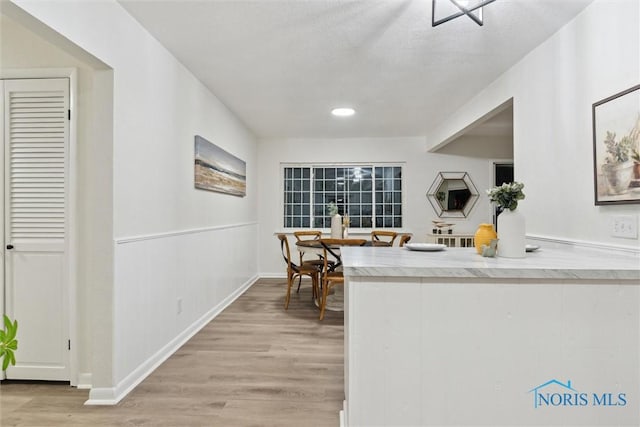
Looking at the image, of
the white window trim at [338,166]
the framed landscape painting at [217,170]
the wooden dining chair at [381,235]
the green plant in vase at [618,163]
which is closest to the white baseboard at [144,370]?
the framed landscape painting at [217,170]

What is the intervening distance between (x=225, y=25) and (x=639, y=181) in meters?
2.54

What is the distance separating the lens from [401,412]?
4.83 feet

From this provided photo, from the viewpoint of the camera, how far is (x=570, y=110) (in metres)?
2.26

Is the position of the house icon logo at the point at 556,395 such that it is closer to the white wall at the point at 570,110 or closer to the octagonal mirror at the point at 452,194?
the white wall at the point at 570,110

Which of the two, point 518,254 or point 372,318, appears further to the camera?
point 518,254

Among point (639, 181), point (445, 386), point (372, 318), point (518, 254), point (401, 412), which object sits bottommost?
point (401, 412)

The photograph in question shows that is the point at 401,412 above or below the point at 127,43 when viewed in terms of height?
below

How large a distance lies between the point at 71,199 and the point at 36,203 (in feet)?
1.01

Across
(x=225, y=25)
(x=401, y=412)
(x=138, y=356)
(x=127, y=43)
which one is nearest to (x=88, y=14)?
(x=127, y=43)

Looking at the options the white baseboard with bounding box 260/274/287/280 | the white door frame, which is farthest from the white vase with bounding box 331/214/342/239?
the white door frame

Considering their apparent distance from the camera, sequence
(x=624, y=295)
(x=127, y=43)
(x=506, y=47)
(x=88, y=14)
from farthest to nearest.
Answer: (x=506, y=47)
(x=127, y=43)
(x=88, y=14)
(x=624, y=295)

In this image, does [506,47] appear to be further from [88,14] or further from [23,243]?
[23,243]

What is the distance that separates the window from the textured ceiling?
200 cm

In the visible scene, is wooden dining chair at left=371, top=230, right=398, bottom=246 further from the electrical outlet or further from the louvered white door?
the louvered white door
